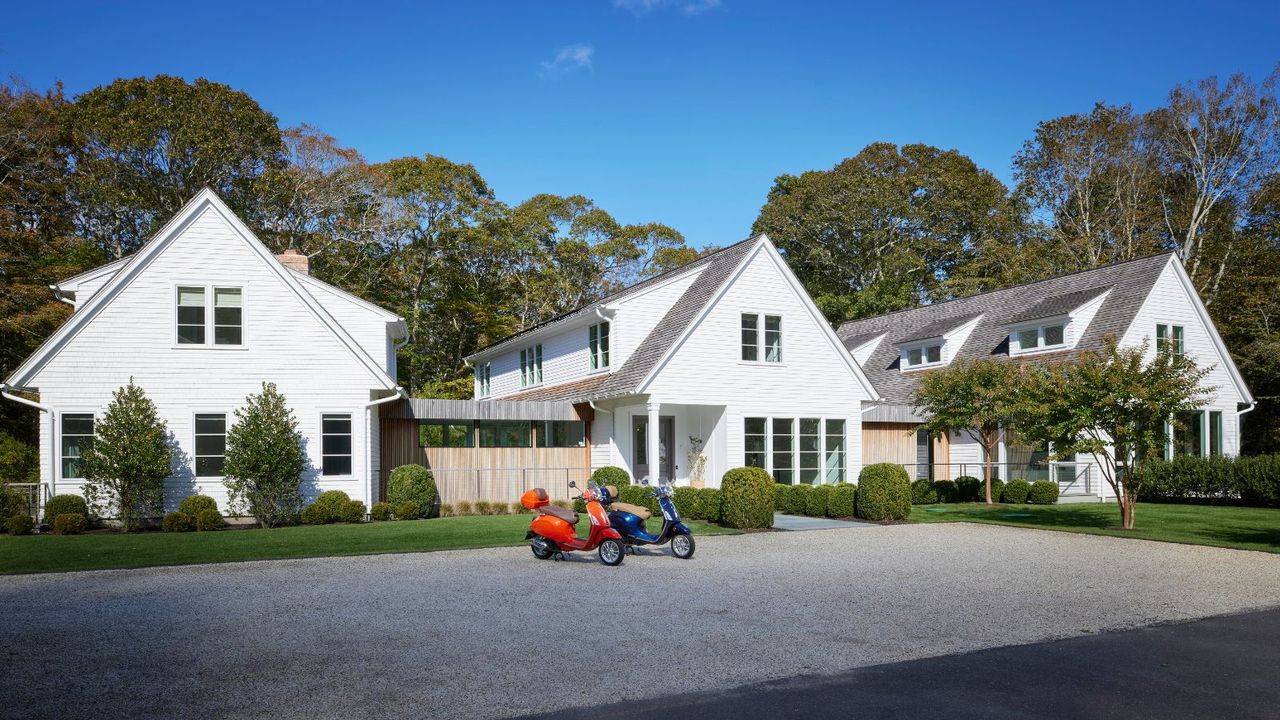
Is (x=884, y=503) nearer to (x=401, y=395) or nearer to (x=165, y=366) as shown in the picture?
(x=401, y=395)

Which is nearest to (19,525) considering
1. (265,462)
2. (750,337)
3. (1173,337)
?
(265,462)

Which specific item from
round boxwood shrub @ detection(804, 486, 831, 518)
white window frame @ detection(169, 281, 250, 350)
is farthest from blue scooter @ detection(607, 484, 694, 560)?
white window frame @ detection(169, 281, 250, 350)

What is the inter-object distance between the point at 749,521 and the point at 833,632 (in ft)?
33.3

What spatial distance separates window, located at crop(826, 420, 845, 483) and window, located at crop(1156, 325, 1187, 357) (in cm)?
1221

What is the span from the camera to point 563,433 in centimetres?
2844

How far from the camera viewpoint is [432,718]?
5.99 m

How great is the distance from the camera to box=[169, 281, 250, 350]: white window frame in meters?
21.0

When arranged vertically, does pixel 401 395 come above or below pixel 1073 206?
below

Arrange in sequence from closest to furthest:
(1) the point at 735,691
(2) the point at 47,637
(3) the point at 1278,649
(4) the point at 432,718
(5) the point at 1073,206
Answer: (4) the point at 432,718 < (1) the point at 735,691 < (3) the point at 1278,649 < (2) the point at 47,637 < (5) the point at 1073,206

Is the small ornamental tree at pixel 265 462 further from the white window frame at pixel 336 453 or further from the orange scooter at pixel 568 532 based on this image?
the orange scooter at pixel 568 532

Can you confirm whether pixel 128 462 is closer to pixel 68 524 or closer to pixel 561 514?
pixel 68 524

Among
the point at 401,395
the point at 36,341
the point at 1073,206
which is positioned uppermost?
the point at 1073,206

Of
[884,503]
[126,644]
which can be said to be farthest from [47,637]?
[884,503]

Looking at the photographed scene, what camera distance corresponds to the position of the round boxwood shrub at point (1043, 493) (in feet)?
88.8
